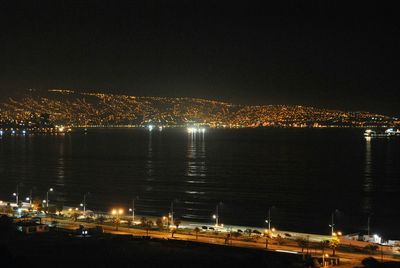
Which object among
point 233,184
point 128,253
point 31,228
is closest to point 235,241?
point 128,253

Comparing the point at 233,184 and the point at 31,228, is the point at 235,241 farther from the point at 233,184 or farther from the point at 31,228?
the point at 233,184

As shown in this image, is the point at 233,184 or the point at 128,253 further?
the point at 233,184

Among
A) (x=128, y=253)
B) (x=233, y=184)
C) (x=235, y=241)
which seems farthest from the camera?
(x=233, y=184)

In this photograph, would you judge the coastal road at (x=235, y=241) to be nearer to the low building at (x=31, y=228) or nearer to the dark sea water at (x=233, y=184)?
the low building at (x=31, y=228)

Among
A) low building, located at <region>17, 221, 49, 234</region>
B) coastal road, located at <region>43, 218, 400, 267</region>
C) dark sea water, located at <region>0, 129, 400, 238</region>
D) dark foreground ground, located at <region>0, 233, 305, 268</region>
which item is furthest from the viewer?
dark sea water, located at <region>0, 129, 400, 238</region>

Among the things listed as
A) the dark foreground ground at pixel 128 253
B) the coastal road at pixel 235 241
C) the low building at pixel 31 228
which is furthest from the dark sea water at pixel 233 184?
the low building at pixel 31 228

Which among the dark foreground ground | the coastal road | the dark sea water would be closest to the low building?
the dark foreground ground

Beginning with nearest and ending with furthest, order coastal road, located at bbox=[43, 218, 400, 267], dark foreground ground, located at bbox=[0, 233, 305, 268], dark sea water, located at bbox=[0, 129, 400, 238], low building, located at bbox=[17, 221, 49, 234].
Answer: dark foreground ground, located at bbox=[0, 233, 305, 268] → coastal road, located at bbox=[43, 218, 400, 267] → low building, located at bbox=[17, 221, 49, 234] → dark sea water, located at bbox=[0, 129, 400, 238]

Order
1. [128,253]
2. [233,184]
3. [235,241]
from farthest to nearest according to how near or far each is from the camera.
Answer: [233,184], [235,241], [128,253]

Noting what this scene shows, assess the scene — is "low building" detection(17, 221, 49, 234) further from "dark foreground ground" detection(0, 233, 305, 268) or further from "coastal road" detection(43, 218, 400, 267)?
"coastal road" detection(43, 218, 400, 267)

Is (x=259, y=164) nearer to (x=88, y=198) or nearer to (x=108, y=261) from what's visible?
(x=88, y=198)
